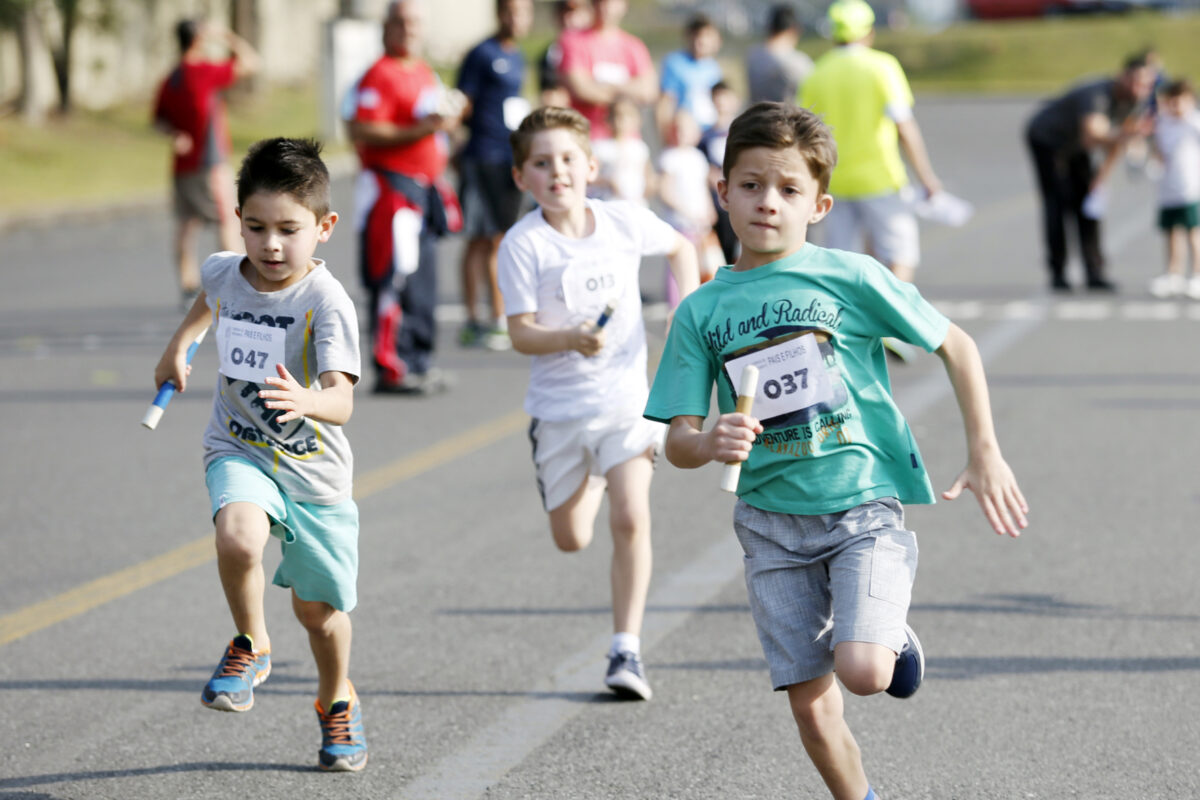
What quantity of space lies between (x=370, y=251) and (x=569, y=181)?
4447 millimetres

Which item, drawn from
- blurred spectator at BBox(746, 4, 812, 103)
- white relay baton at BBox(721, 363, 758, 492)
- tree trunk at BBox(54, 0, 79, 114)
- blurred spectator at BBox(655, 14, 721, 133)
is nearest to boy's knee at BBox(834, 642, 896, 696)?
white relay baton at BBox(721, 363, 758, 492)

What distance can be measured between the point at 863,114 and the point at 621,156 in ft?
7.23

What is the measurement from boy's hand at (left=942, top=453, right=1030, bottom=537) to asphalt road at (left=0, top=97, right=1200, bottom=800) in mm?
817

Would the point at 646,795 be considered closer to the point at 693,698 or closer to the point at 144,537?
the point at 693,698

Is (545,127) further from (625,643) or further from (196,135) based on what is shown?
(196,135)

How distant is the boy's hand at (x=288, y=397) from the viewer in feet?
11.8

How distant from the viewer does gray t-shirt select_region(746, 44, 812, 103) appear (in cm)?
1343

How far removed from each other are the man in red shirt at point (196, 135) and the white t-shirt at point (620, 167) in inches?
136

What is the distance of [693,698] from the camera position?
4.68 metres

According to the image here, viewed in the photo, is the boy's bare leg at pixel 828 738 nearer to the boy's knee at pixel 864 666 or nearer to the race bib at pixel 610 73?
the boy's knee at pixel 864 666

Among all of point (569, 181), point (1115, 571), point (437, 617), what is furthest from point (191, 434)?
point (1115, 571)

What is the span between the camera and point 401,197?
9242 millimetres

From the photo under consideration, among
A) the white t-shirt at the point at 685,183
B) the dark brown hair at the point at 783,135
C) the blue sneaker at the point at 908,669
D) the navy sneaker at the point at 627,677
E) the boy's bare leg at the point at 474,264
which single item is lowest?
the boy's bare leg at the point at 474,264

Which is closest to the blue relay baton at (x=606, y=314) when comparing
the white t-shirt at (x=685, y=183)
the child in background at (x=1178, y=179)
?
the white t-shirt at (x=685, y=183)
